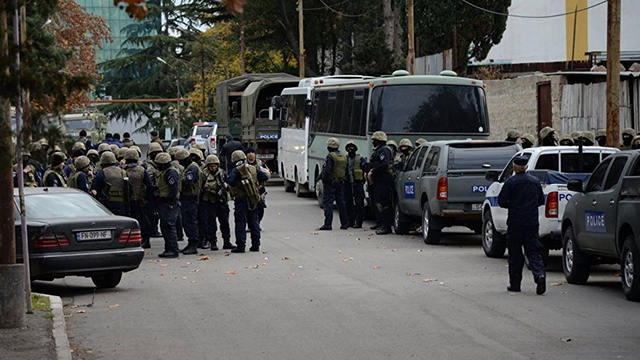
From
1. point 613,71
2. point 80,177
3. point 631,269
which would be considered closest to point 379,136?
point 613,71

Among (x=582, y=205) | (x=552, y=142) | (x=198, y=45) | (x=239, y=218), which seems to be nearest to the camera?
(x=582, y=205)

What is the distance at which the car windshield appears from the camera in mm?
15484

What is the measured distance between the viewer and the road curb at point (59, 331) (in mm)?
10664

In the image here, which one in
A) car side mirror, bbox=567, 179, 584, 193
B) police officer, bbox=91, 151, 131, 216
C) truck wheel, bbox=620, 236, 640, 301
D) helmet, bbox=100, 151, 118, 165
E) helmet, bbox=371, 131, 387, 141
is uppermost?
helmet, bbox=371, 131, 387, 141

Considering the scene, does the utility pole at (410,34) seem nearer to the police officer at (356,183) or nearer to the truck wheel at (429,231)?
the police officer at (356,183)

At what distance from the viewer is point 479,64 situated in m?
53.9

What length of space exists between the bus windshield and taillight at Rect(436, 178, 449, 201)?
5.56 meters

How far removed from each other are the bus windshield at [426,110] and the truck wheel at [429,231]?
4.84 meters

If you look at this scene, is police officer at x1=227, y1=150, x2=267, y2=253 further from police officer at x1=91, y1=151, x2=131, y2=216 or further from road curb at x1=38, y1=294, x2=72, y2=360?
road curb at x1=38, y1=294, x2=72, y2=360

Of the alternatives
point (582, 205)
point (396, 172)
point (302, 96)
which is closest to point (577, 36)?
point (302, 96)

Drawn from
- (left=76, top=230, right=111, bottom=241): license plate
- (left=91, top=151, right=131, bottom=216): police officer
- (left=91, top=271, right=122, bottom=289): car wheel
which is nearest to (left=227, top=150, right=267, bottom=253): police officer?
(left=91, top=151, right=131, bottom=216): police officer

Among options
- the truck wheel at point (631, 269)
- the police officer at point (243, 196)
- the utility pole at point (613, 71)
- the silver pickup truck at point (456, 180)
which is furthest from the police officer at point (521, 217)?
the utility pole at point (613, 71)

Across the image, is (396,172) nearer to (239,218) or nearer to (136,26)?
(239,218)

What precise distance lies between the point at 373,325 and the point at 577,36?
171 feet
